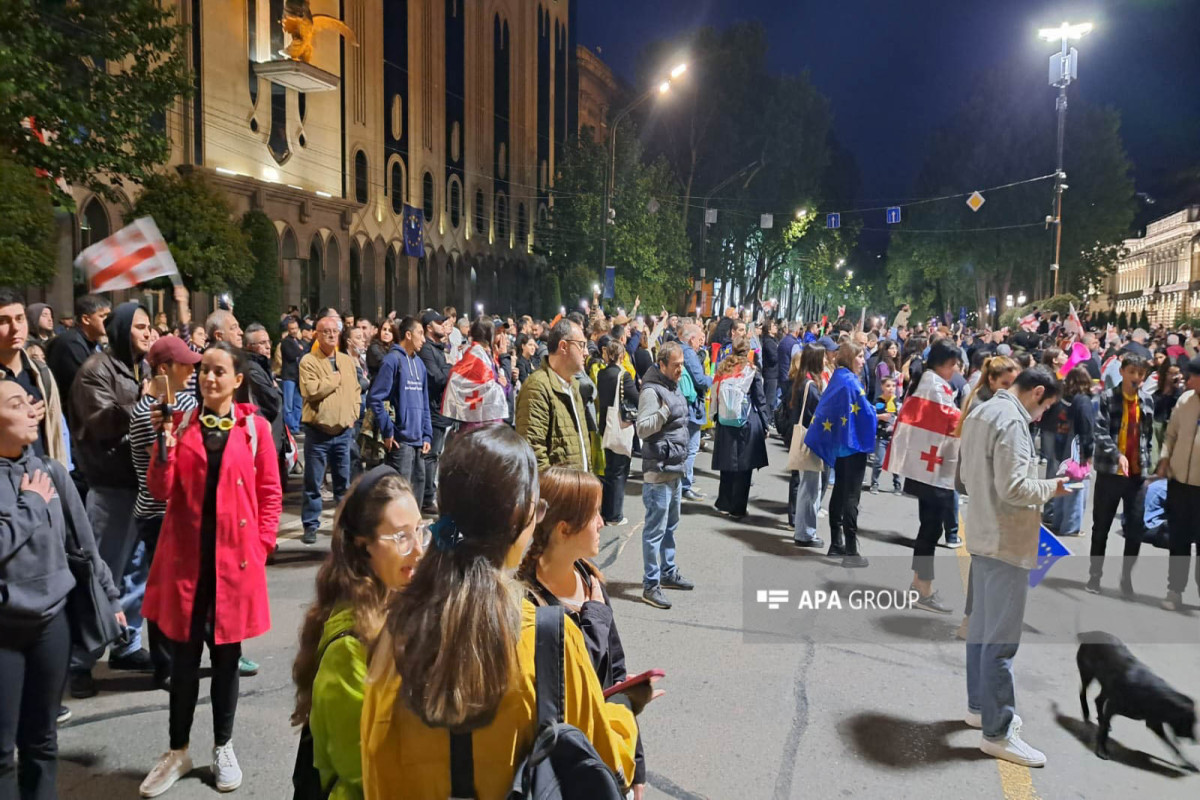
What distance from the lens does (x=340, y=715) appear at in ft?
6.73

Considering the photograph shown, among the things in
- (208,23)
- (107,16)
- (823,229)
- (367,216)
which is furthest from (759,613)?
(823,229)

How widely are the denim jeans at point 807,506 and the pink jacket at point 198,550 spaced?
564 cm

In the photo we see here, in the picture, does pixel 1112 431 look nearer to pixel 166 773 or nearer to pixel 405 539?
pixel 405 539

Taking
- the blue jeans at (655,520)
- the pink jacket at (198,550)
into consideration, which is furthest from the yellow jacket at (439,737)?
the blue jeans at (655,520)

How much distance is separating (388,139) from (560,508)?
114ft

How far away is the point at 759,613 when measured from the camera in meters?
6.61

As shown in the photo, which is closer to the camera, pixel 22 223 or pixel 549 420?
pixel 549 420

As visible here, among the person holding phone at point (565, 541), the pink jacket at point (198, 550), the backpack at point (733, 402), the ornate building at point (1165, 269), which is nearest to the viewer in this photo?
the person holding phone at point (565, 541)

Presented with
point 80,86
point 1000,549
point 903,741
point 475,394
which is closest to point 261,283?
point 80,86

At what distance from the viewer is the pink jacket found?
3.85 m

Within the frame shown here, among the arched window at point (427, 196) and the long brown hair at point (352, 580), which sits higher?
the arched window at point (427, 196)

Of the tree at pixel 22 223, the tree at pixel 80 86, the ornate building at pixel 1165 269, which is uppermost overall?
the ornate building at pixel 1165 269

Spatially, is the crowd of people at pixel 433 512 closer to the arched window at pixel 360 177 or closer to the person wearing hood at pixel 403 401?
the person wearing hood at pixel 403 401

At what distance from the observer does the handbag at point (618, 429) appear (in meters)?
8.73
